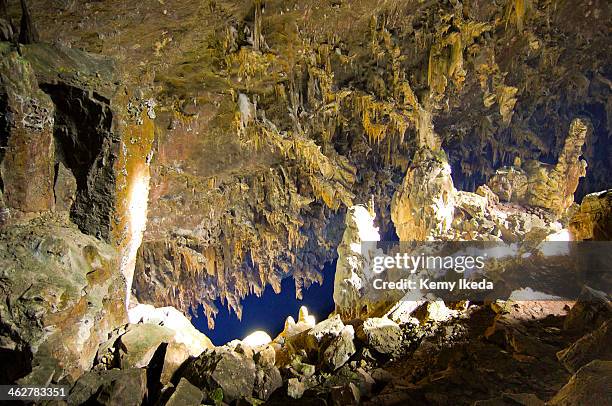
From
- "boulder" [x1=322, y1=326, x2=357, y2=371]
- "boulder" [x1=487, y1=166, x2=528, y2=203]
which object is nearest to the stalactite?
"boulder" [x1=322, y1=326, x2=357, y2=371]

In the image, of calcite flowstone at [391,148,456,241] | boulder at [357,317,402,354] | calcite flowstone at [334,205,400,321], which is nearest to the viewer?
boulder at [357,317,402,354]

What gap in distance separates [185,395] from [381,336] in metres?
2.14

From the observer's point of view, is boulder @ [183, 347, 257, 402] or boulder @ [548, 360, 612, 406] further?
boulder @ [183, 347, 257, 402]

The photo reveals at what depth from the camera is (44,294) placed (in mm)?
3248

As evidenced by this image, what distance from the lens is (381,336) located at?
415 cm

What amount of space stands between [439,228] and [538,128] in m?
5.92

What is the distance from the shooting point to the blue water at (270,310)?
12.3m

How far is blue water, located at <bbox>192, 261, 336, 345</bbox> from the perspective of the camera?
12300 mm

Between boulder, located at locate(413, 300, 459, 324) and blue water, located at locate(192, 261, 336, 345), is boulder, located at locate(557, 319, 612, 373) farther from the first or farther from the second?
blue water, located at locate(192, 261, 336, 345)

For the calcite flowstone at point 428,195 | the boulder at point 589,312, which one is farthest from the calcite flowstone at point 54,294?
the calcite flowstone at point 428,195

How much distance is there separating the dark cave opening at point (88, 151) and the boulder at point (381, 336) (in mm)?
3208

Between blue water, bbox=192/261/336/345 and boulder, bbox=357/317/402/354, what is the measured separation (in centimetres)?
850

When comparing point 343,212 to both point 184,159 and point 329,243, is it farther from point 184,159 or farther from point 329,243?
point 184,159

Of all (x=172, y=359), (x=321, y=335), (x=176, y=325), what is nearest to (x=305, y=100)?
(x=321, y=335)
